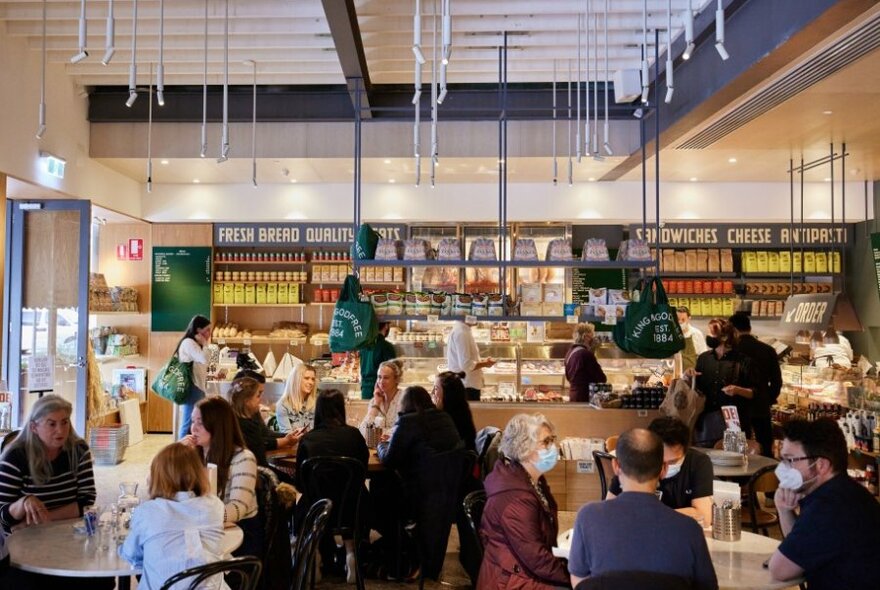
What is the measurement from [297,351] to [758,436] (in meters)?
6.32

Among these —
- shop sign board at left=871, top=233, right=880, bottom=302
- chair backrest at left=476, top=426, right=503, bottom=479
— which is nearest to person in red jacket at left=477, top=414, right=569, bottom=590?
chair backrest at left=476, top=426, right=503, bottom=479

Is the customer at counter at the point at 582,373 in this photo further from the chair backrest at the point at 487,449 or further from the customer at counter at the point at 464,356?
the chair backrest at the point at 487,449

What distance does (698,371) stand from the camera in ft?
24.0

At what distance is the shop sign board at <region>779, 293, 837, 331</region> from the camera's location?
8.20 meters

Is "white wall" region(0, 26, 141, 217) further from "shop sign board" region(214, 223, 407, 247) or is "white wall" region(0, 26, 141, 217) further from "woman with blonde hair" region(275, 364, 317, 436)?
"woman with blonde hair" region(275, 364, 317, 436)

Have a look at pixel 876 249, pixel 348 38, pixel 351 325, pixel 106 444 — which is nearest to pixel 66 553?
pixel 351 325

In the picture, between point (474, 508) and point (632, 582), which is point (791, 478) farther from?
point (474, 508)

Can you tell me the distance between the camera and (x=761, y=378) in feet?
23.4

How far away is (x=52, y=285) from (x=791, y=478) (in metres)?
7.81

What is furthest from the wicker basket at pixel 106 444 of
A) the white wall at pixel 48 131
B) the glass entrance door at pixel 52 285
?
the white wall at pixel 48 131

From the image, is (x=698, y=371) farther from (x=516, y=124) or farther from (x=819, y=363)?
(x=516, y=124)

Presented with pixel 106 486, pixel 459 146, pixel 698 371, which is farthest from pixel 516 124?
pixel 106 486

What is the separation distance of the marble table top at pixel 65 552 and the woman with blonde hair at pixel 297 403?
8.62 ft

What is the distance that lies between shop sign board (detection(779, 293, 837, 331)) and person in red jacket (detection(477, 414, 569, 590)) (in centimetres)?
588
